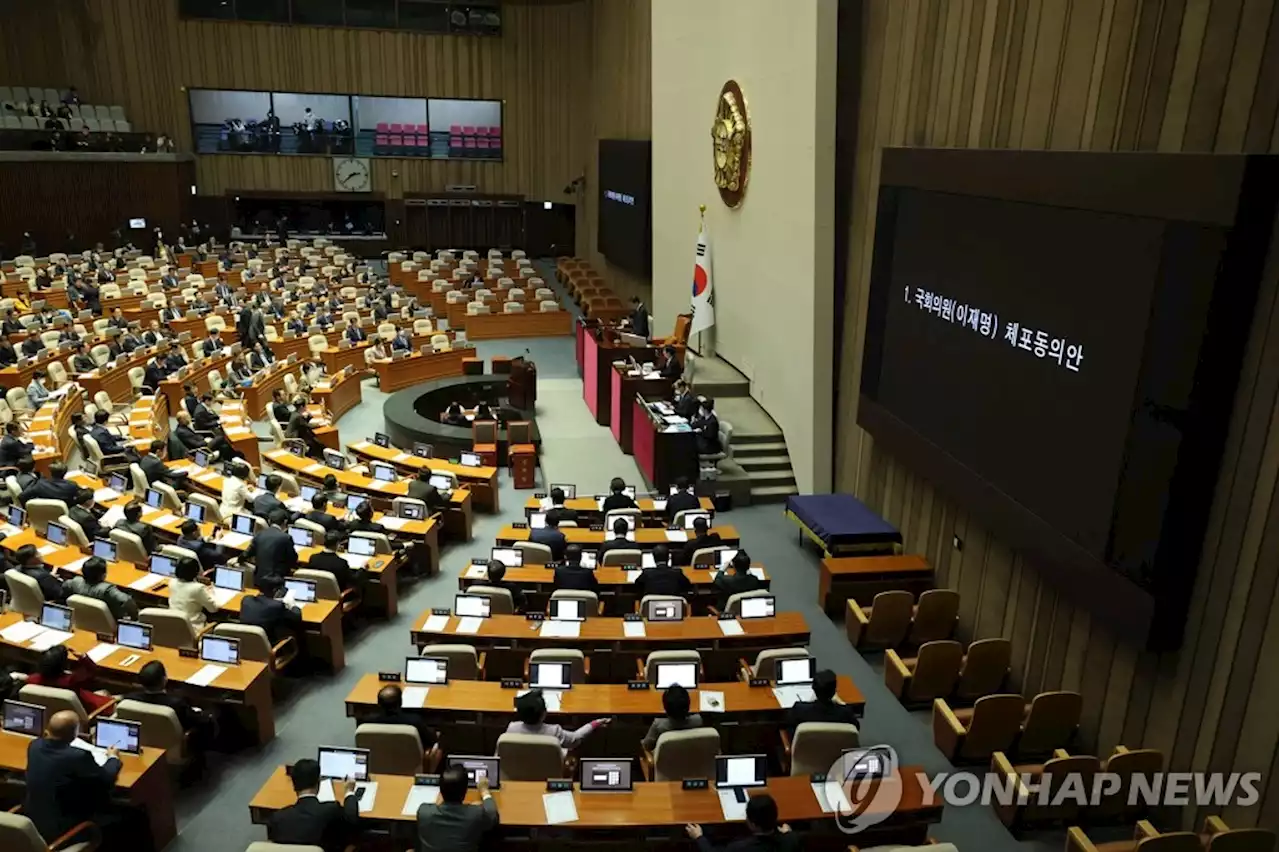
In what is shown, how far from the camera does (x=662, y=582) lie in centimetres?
838

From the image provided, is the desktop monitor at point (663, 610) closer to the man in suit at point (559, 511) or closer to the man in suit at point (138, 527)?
the man in suit at point (559, 511)

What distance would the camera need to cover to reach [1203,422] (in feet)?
18.7

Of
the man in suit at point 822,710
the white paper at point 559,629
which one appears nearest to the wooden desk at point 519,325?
the white paper at point 559,629

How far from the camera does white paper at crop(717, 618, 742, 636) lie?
7.63 m

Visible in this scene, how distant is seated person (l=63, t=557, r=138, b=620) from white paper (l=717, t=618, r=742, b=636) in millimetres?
4897

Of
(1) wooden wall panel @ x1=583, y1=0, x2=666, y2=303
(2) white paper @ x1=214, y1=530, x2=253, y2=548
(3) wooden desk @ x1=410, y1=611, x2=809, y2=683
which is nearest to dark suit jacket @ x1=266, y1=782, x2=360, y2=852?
(3) wooden desk @ x1=410, y1=611, x2=809, y2=683

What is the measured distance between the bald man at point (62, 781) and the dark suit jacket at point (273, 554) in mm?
3062

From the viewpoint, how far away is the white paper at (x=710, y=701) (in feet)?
21.1

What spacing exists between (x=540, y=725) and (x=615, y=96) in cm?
2298

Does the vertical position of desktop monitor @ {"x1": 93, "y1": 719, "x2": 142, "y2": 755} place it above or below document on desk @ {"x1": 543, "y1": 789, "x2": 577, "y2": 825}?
above

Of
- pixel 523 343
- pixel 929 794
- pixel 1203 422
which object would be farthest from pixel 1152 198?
pixel 523 343

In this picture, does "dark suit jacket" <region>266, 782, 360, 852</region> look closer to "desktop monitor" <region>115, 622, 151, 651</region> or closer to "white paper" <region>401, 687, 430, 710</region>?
"white paper" <region>401, 687, 430, 710</region>

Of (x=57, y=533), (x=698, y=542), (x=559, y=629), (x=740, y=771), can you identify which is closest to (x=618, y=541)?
(x=698, y=542)

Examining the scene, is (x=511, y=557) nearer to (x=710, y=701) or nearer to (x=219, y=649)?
(x=219, y=649)
